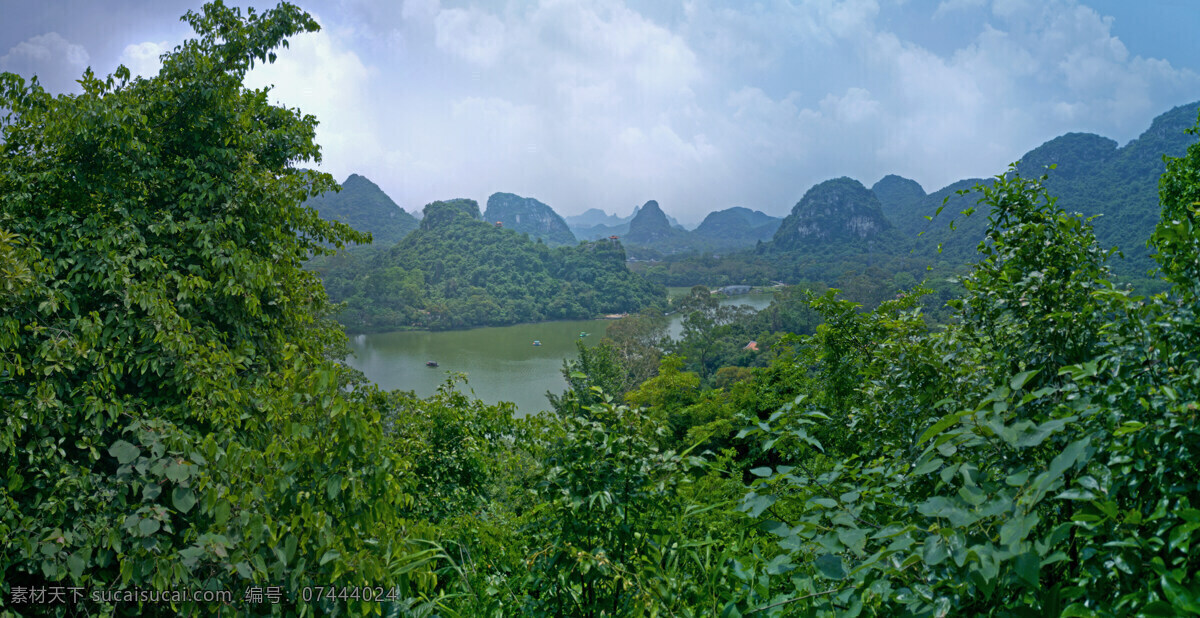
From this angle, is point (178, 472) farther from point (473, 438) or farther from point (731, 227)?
point (731, 227)

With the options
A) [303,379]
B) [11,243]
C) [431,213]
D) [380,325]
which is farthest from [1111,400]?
[431,213]

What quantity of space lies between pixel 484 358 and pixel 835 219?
67764mm

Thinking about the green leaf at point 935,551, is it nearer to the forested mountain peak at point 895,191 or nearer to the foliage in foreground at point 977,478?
the foliage in foreground at point 977,478

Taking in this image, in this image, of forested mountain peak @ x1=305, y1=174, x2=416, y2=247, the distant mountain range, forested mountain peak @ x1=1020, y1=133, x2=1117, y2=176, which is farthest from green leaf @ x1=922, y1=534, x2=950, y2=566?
forested mountain peak @ x1=305, y1=174, x2=416, y2=247

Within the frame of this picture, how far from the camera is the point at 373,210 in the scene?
83812 mm

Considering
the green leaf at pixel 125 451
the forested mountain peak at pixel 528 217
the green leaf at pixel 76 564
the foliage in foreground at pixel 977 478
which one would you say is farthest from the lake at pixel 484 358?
the forested mountain peak at pixel 528 217

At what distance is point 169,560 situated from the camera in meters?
1.40

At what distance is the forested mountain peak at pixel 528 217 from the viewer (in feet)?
368

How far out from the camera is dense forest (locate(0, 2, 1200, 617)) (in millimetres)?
718

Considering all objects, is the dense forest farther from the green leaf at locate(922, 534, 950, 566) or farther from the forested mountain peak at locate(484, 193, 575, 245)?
the forested mountain peak at locate(484, 193, 575, 245)

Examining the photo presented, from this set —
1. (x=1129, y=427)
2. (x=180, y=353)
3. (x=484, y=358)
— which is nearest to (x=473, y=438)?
(x=180, y=353)

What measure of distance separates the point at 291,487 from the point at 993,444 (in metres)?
1.28

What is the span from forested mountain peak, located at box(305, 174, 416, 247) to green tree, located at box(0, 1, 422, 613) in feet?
248

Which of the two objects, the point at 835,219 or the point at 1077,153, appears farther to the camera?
the point at 835,219
